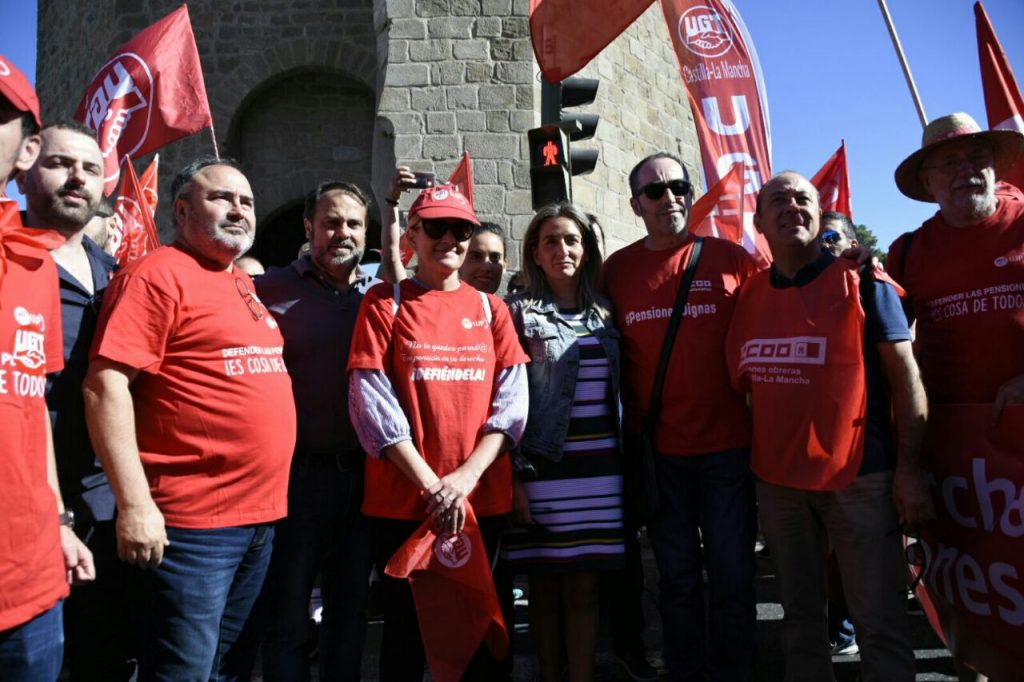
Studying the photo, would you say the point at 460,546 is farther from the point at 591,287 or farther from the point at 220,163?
the point at 220,163

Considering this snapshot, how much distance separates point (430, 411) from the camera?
9.13ft

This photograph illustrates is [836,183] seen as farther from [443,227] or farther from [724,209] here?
[443,227]

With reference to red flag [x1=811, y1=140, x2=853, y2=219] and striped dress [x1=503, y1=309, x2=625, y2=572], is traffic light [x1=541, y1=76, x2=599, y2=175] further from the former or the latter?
striped dress [x1=503, y1=309, x2=625, y2=572]

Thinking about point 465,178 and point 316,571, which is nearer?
point 316,571

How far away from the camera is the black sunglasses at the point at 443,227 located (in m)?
2.94

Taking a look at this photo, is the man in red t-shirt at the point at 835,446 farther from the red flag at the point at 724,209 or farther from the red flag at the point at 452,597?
the red flag at the point at 724,209

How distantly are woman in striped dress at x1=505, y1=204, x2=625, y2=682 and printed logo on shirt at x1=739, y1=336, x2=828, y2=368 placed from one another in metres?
0.55

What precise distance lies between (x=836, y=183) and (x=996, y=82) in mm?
1323

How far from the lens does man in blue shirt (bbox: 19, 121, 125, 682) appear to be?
2453 millimetres

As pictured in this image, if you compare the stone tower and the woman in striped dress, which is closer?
the woman in striped dress

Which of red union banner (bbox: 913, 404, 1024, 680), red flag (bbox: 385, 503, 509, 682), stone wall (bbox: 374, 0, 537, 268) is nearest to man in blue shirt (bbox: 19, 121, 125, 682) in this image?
red flag (bbox: 385, 503, 509, 682)

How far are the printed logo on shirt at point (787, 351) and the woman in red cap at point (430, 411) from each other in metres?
0.91

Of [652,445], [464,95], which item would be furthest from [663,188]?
[464,95]

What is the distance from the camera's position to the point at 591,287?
10.9 feet
